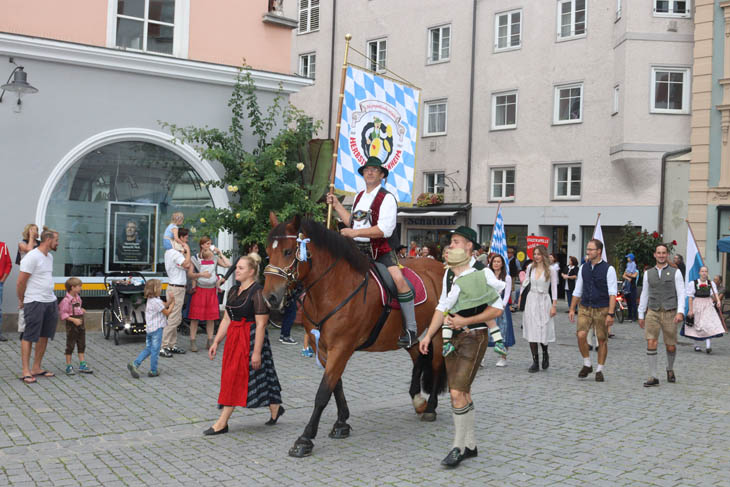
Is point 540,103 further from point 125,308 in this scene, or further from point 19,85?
point 19,85

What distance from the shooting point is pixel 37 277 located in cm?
918

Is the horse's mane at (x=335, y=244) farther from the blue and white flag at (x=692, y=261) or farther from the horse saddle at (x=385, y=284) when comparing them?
the blue and white flag at (x=692, y=261)

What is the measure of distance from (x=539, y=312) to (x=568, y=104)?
18.4 meters

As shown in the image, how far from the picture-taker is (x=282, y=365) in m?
10.8

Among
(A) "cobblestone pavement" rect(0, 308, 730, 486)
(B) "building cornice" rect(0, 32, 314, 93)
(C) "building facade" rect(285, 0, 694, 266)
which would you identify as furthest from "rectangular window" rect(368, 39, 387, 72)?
(A) "cobblestone pavement" rect(0, 308, 730, 486)

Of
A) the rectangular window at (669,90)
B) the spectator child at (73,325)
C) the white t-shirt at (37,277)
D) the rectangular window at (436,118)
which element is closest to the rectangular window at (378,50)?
the rectangular window at (436,118)

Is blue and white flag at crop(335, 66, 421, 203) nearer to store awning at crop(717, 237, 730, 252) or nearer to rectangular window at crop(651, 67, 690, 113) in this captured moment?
store awning at crop(717, 237, 730, 252)

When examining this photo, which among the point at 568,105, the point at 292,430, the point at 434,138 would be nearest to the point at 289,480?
the point at 292,430

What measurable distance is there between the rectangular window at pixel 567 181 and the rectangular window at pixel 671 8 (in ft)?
19.7

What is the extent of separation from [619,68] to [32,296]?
22.0 meters

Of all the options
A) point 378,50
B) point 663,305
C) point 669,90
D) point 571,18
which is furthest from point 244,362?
point 378,50

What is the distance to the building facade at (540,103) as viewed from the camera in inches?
973

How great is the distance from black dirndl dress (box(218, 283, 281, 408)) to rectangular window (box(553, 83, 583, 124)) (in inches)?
891

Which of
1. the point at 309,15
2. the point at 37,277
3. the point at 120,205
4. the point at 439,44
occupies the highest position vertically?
the point at 309,15
